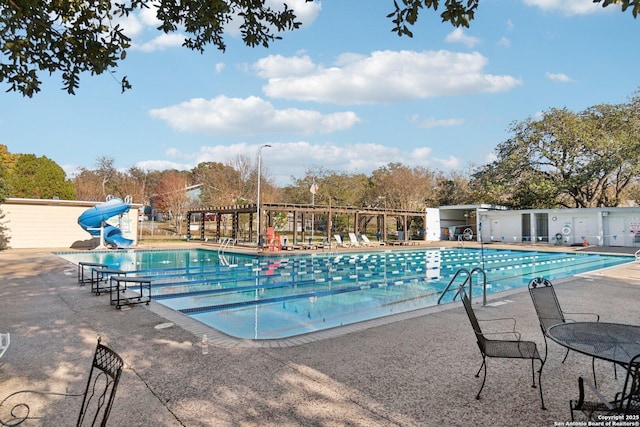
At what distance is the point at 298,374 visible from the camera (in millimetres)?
3652

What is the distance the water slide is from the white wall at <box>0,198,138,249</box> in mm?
2564

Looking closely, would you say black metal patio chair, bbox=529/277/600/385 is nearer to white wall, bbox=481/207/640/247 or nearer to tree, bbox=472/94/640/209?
white wall, bbox=481/207/640/247

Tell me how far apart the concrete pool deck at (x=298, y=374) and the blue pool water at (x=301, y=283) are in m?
1.69

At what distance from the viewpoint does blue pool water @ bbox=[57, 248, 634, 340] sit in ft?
25.0

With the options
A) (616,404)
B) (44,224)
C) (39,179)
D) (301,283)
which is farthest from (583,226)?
(39,179)

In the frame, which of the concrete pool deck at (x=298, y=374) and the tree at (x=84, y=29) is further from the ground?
the tree at (x=84, y=29)

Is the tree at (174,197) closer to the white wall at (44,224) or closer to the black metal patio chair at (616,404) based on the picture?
the white wall at (44,224)

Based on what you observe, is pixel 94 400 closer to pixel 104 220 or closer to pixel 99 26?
pixel 99 26

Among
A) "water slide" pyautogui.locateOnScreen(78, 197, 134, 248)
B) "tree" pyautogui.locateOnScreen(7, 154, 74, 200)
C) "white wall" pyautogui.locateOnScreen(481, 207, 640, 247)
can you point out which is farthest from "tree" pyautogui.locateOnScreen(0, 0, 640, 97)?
"tree" pyautogui.locateOnScreen(7, 154, 74, 200)

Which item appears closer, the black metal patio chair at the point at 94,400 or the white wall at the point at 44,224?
the black metal patio chair at the point at 94,400

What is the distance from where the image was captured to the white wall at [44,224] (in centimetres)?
2009

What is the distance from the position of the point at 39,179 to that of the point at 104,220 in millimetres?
18917

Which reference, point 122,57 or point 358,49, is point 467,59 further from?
point 122,57

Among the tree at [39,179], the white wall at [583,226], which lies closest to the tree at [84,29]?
the white wall at [583,226]
